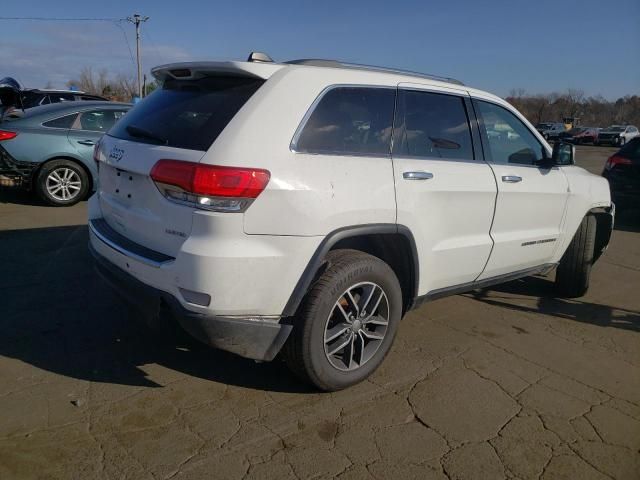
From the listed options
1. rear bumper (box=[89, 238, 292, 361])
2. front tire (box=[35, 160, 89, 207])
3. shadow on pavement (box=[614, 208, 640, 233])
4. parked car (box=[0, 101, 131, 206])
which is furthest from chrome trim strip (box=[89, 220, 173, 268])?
shadow on pavement (box=[614, 208, 640, 233])

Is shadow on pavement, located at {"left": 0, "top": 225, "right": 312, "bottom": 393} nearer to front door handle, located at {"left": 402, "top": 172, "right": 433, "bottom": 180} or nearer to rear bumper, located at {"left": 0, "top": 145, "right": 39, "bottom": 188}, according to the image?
front door handle, located at {"left": 402, "top": 172, "right": 433, "bottom": 180}

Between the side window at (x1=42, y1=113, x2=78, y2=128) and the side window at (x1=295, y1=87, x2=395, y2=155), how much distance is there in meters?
6.38

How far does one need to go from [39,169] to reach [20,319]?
466cm

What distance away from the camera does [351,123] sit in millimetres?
3092

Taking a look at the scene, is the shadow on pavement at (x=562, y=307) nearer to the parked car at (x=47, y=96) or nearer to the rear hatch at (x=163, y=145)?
the rear hatch at (x=163, y=145)

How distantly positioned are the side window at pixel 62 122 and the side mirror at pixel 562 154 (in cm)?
687

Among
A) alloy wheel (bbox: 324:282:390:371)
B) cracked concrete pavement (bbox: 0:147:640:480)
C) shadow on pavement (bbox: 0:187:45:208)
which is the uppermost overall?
shadow on pavement (bbox: 0:187:45:208)

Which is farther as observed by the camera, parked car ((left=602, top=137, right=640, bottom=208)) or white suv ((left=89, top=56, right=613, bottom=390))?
parked car ((left=602, top=137, right=640, bottom=208))

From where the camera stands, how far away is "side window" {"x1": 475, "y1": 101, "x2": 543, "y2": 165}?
3.99m

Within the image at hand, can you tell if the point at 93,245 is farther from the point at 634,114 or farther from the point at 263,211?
the point at 634,114

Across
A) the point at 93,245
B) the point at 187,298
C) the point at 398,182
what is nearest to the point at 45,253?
the point at 93,245

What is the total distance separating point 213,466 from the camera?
249cm

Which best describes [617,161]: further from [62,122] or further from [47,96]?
[47,96]

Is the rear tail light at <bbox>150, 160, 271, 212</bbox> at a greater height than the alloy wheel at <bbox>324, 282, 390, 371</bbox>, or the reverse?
the rear tail light at <bbox>150, 160, 271, 212</bbox>
